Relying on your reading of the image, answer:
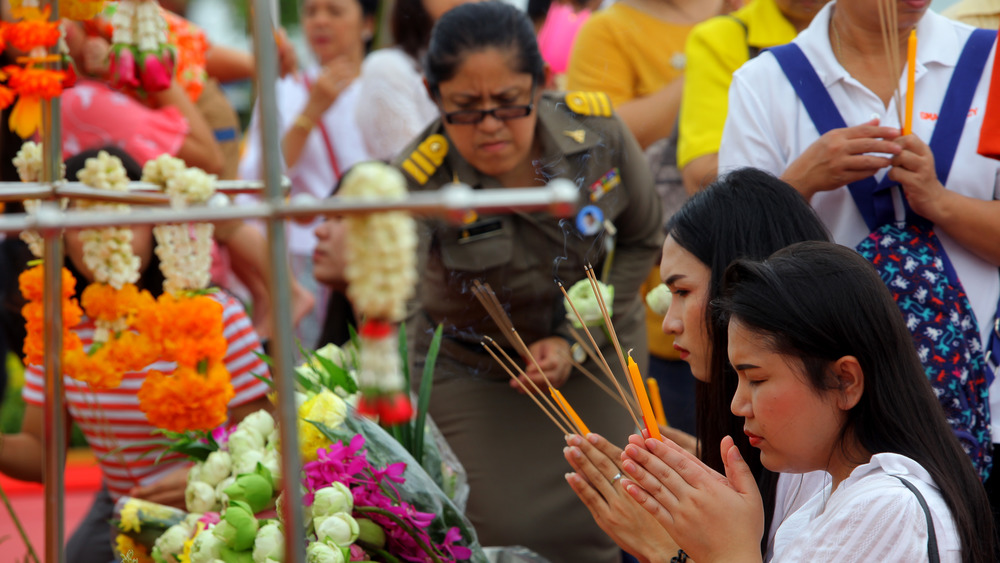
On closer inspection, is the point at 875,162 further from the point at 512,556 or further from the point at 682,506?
the point at 512,556

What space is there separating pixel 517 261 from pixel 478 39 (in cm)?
51

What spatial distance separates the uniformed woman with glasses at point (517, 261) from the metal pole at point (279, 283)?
4.78ft

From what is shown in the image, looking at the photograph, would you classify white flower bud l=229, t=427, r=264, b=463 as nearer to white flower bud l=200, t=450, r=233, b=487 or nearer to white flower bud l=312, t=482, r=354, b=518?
white flower bud l=200, t=450, r=233, b=487

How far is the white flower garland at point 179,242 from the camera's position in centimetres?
123

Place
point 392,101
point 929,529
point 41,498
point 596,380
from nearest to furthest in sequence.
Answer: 1. point 929,529
2. point 596,380
3. point 392,101
4. point 41,498

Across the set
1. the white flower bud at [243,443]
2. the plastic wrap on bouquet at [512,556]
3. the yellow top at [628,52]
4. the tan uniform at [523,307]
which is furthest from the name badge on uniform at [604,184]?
the white flower bud at [243,443]

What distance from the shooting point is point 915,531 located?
3.65 feet

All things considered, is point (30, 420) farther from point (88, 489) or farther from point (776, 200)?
point (88, 489)

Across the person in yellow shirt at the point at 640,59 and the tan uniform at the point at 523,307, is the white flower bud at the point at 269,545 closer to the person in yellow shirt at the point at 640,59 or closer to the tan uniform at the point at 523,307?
the tan uniform at the point at 523,307

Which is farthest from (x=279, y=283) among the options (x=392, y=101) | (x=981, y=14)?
(x=392, y=101)

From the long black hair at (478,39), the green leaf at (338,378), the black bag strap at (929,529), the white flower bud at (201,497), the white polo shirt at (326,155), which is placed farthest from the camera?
the white polo shirt at (326,155)

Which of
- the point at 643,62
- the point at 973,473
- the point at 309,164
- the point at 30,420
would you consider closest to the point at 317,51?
the point at 309,164

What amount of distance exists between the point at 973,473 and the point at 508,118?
1.28m

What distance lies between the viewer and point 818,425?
4.06 feet
